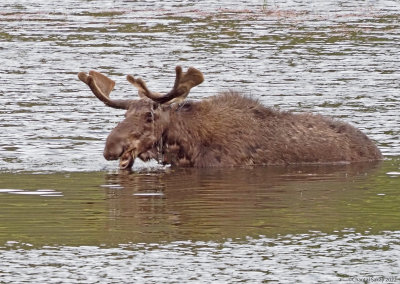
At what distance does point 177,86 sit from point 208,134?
2.13ft

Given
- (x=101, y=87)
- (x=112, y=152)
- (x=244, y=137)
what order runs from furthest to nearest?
(x=101, y=87) → (x=244, y=137) → (x=112, y=152)

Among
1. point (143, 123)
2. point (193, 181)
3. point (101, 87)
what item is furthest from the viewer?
point (101, 87)

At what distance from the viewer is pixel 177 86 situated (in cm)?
1727

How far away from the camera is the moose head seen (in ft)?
55.5

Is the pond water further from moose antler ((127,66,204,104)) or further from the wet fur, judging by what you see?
moose antler ((127,66,204,104))

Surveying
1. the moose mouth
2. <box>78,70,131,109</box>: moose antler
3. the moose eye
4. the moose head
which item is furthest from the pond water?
<box>78,70,131,109</box>: moose antler

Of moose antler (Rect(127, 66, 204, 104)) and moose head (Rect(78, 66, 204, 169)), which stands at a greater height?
moose antler (Rect(127, 66, 204, 104))

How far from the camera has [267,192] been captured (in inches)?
595

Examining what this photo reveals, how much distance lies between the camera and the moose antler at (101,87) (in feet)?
57.1

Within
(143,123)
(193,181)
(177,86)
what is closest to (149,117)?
(143,123)

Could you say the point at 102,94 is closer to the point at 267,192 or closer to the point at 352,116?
the point at 267,192

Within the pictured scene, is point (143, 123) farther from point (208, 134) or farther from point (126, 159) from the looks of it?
point (208, 134)

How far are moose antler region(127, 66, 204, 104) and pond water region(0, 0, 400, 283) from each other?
812 millimetres

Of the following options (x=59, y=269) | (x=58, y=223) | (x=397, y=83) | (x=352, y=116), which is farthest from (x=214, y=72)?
(x=59, y=269)
